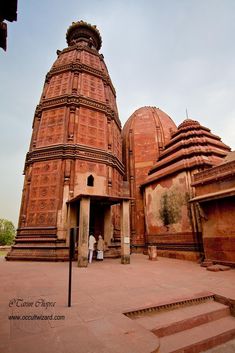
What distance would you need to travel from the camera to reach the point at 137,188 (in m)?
19.3

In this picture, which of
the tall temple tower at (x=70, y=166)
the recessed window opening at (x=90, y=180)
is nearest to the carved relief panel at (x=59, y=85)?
the tall temple tower at (x=70, y=166)

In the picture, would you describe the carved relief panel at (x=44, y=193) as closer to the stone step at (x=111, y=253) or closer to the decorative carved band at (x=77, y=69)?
the stone step at (x=111, y=253)

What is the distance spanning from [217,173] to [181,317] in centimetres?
730

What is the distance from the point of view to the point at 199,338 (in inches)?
136


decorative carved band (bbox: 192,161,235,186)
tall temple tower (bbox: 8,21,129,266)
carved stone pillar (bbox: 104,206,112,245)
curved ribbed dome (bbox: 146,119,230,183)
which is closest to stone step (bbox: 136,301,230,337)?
tall temple tower (bbox: 8,21,129,266)

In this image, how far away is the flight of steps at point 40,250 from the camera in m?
11.7

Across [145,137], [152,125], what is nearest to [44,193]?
[145,137]

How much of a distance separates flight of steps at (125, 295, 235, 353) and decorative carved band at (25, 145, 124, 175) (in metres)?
11.6

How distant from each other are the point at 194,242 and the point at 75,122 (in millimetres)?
11389

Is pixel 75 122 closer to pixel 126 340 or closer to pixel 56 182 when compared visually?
pixel 56 182

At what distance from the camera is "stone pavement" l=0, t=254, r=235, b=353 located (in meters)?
2.67

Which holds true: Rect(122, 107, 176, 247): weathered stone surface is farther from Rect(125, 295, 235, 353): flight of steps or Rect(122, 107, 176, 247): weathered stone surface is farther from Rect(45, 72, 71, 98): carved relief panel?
Rect(125, 295, 235, 353): flight of steps

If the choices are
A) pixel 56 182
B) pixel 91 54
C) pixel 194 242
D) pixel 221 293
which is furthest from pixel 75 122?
pixel 221 293

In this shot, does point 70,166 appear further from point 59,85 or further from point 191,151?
point 191,151
